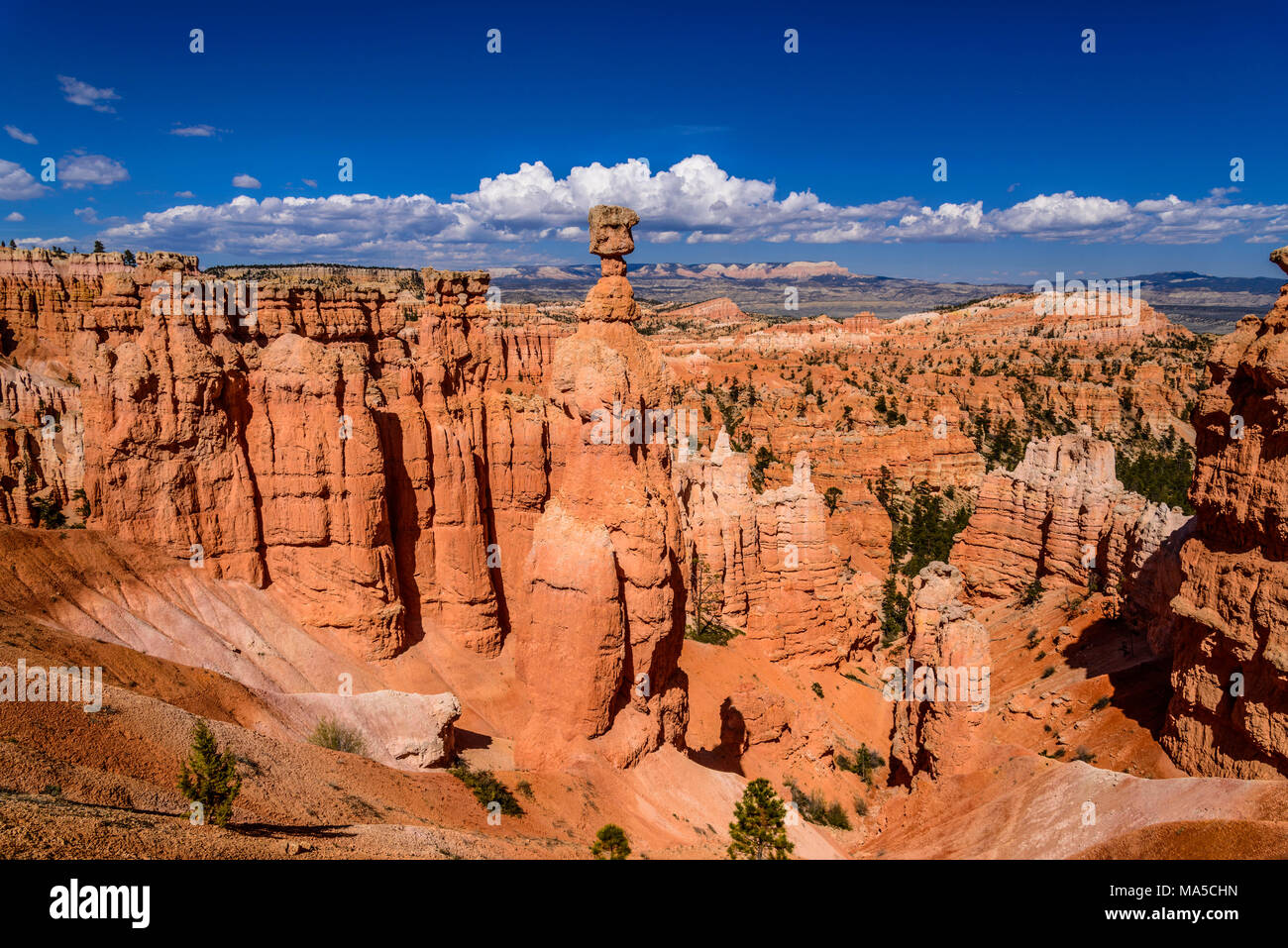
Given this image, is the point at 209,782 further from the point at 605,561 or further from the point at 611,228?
the point at 611,228

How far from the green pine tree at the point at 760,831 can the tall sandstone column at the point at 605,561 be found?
16.6ft

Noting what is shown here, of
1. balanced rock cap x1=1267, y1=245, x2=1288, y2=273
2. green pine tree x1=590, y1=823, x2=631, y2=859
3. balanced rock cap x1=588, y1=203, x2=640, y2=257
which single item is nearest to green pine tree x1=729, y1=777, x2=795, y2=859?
green pine tree x1=590, y1=823, x2=631, y2=859

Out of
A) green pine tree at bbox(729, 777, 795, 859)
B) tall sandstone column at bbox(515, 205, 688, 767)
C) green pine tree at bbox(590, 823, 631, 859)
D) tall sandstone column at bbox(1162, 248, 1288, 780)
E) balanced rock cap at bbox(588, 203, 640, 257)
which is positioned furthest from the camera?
balanced rock cap at bbox(588, 203, 640, 257)

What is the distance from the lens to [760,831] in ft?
43.4

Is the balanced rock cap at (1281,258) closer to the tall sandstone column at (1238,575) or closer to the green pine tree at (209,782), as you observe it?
the tall sandstone column at (1238,575)

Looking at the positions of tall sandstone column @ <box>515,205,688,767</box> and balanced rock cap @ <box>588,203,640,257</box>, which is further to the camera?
balanced rock cap @ <box>588,203,640,257</box>

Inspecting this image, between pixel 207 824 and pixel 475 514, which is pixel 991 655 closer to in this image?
pixel 475 514

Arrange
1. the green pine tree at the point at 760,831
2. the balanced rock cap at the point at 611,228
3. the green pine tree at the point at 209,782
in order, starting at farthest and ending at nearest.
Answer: the balanced rock cap at the point at 611,228
the green pine tree at the point at 760,831
the green pine tree at the point at 209,782

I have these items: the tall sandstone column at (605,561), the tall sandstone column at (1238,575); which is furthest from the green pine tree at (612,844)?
the tall sandstone column at (1238,575)

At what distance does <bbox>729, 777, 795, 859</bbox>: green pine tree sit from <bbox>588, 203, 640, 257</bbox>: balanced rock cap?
45.3ft

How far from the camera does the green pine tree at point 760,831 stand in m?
13.1

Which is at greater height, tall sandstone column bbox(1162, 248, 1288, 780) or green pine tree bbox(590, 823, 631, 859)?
tall sandstone column bbox(1162, 248, 1288, 780)

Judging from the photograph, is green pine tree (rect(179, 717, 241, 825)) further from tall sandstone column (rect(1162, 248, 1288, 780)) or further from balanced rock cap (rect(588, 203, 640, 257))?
tall sandstone column (rect(1162, 248, 1288, 780))

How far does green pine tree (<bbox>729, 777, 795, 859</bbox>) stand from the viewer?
1309cm
